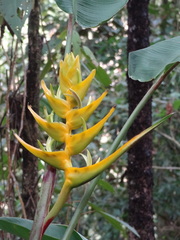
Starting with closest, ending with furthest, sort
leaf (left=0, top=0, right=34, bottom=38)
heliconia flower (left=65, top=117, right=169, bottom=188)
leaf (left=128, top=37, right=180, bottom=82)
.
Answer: heliconia flower (left=65, top=117, right=169, bottom=188)
leaf (left=128, top=37, right=180, bottom=82)
leaf (left=0, top=0, right=34, bottom=38)

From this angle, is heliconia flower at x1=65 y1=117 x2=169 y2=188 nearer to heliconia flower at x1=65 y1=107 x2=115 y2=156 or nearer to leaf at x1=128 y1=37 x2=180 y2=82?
heliconia flower at x1=65 y1=107 x2=115 y2=156

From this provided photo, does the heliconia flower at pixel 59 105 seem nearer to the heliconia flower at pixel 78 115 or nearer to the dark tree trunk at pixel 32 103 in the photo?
the heliconia flower at pixel 78 115

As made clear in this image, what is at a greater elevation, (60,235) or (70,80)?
(70,80)

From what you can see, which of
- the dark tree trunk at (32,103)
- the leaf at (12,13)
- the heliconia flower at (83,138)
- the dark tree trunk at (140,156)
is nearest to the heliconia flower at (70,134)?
the heliconia flower at (83,138)

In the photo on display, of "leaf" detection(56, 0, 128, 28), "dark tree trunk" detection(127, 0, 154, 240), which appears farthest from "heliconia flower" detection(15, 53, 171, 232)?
"dark tree trunk" detection(127, 0, 154, 240)

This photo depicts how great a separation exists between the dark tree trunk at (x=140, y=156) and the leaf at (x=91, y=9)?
26.9 inches

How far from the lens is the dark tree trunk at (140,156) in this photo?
1.49m

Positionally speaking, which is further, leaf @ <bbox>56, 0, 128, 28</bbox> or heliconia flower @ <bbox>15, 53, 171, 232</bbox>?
leaf @ <bbox>56, 0, 128, 28</bbox>

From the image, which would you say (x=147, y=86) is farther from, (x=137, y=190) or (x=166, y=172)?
(x=166, y=172)

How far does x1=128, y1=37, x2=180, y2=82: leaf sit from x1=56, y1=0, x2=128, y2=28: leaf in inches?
3.9

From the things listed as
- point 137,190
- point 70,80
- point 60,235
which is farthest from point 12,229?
point 137,190

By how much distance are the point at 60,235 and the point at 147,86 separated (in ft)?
2.70

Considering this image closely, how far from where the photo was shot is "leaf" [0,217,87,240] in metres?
0.78

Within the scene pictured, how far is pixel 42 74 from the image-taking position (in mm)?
1536
